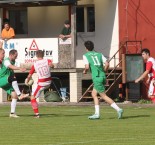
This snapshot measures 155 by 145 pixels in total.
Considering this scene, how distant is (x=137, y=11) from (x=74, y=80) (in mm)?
4178

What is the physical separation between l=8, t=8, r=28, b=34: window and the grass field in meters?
13.6

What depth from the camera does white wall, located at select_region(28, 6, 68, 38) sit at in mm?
37750

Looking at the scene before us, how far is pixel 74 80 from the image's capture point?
114ft

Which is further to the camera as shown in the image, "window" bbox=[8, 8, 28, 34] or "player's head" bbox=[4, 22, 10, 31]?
"window" bbox=[8, 8, 28, 34]

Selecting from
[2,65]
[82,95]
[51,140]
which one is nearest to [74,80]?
[82,95]

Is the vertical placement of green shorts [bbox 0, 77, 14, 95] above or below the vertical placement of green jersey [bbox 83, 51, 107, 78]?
below

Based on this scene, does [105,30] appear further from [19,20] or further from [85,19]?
[19,20]

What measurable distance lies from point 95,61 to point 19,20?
15.9 metres

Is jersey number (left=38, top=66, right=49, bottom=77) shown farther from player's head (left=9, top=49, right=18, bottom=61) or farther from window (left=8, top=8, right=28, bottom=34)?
window (left=8, top=8, right=28, bottom=34)

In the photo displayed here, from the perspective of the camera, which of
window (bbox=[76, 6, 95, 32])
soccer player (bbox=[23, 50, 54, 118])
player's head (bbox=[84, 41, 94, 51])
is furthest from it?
window (bbox=[76, 6, 95, 32])

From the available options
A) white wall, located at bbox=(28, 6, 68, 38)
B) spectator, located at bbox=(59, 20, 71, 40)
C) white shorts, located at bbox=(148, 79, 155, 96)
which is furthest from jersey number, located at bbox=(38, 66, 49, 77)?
white wall, located at bbox=(28, 6, 68, 38)

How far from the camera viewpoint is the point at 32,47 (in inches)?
1410

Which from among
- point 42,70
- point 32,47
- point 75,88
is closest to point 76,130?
point 42,70

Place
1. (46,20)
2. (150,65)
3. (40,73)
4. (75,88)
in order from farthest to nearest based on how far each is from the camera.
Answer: (46,20)
(75,88)
(40,73)
(150,65)
